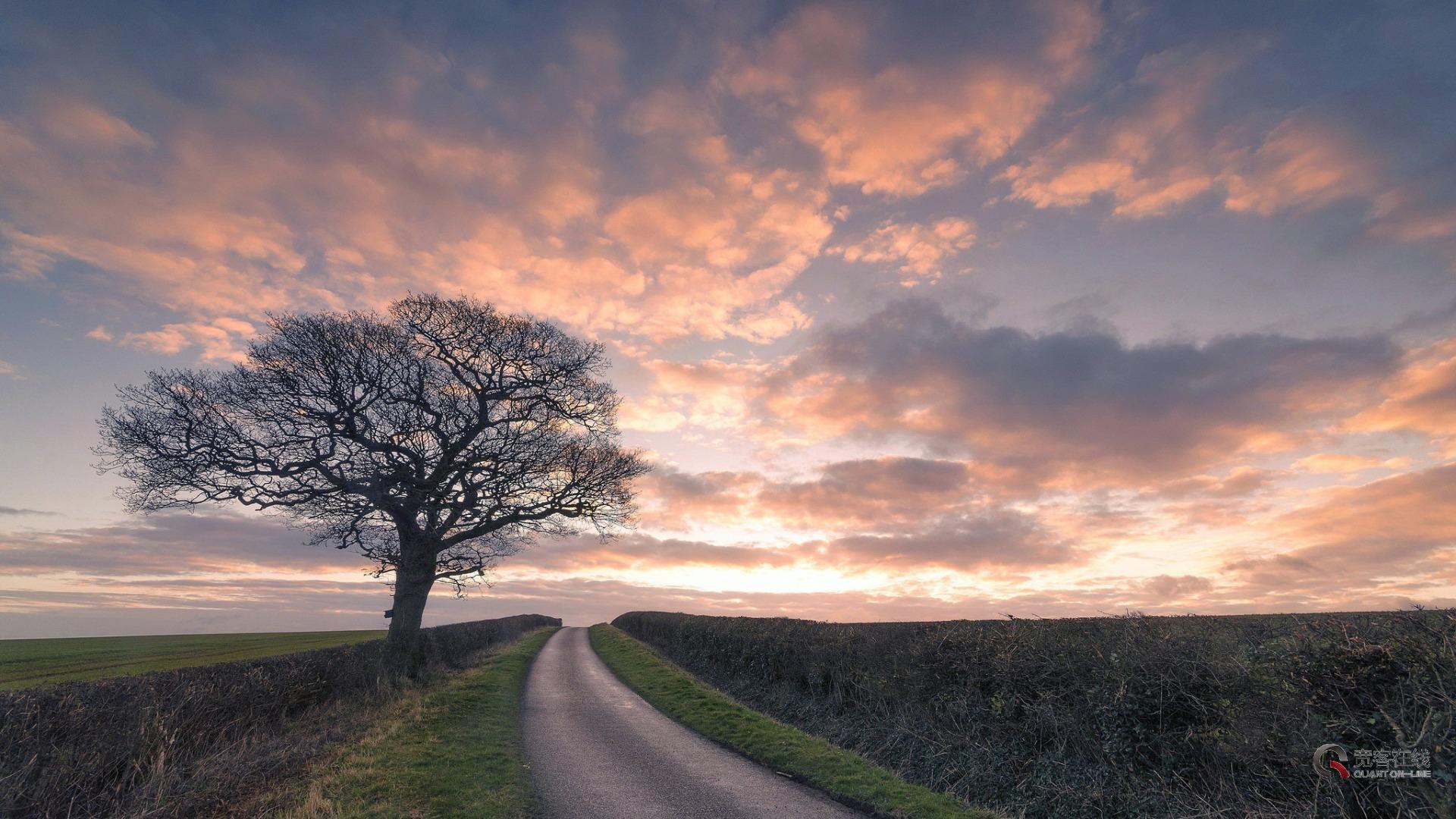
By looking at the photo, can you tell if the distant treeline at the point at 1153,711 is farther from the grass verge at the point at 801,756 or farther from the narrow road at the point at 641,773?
the narrow road at the point at 641,773

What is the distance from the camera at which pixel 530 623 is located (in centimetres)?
7400

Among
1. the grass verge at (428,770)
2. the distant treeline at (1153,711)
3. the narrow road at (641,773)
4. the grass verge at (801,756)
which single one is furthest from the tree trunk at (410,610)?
the distant treeline at (1153,711)

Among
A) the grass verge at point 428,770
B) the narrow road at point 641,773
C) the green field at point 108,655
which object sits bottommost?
the narrow road at point 641,773

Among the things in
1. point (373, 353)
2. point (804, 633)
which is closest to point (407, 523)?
point (373, 353)

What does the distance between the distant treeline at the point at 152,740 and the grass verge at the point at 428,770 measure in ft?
3.43

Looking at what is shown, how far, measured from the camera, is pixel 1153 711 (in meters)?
9.01

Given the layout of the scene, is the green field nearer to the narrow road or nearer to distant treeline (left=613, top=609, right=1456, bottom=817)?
the narrow road

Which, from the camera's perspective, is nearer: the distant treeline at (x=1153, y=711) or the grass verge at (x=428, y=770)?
the distant treeline at (x=1153, y=711)

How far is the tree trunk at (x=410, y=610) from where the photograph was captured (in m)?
22.5

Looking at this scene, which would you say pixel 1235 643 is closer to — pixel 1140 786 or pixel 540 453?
pixel 1140 786

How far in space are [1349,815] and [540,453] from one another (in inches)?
911

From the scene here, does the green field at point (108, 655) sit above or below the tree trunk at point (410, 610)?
below

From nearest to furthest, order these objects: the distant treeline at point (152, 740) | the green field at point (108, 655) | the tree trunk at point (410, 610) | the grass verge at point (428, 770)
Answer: the distant treeline at point (152, 740) → the grass verge at point (428, 770) → the green field at point (108, 655) → the tree trunk at point (410, 610)

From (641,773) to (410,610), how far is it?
53.2 ft
